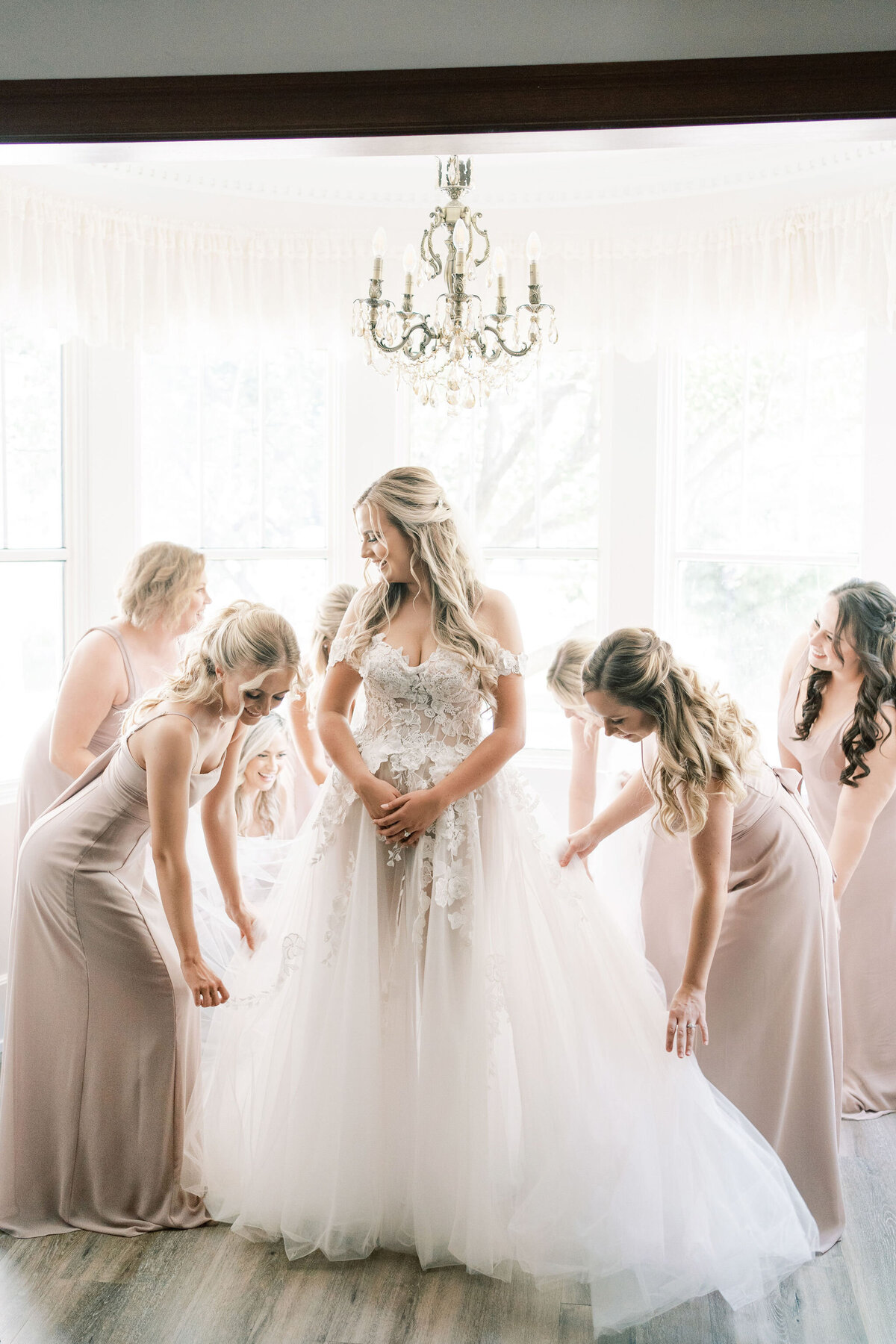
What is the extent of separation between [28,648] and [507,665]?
245 centimetres

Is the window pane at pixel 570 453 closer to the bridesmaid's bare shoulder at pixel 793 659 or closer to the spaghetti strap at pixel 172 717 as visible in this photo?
the bridesmaid's bare shoulder at pixel 793 659

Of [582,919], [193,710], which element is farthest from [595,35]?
[582,919]

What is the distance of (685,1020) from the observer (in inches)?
91.2

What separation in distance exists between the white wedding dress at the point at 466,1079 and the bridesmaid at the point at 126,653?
86 cm

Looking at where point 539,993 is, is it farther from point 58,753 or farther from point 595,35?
point 595,35

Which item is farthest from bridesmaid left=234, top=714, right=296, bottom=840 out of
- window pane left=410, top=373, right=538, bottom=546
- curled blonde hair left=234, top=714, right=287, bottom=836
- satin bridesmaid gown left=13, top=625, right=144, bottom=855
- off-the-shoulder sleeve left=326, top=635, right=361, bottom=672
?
window pane left=410, top=373, right=538, bottom=546

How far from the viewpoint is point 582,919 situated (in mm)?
→ 2484

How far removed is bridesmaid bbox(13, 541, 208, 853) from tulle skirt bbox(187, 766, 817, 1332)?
2.94 feet

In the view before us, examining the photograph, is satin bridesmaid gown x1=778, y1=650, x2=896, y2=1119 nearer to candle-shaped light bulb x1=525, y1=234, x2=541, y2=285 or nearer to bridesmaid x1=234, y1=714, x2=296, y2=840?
candle-shaped light bulb x1=525, y1=234, x2=541, y2=285

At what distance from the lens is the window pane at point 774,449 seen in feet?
14.1

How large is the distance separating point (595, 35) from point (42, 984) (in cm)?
224

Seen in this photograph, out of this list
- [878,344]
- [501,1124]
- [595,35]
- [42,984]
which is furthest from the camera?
[878,344]

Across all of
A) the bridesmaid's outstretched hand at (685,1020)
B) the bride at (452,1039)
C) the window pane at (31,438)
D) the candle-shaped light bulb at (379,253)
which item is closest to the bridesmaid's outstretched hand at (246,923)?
the bride at (452,1039)

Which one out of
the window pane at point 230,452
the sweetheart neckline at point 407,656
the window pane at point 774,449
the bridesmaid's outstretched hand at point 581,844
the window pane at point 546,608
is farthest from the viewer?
the window pane at point 546,608
